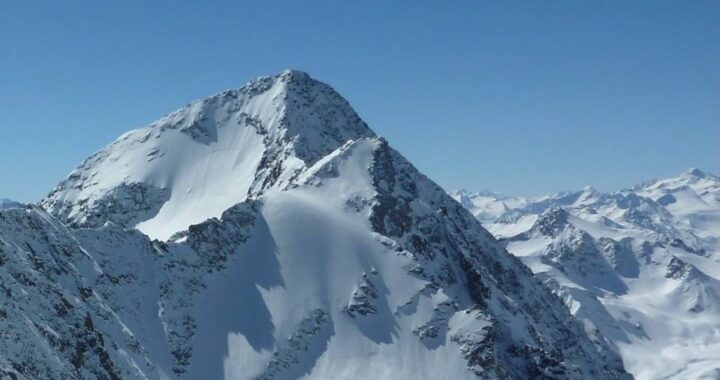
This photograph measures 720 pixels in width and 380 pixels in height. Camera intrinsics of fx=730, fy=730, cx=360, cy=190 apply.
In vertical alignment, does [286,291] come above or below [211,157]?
below

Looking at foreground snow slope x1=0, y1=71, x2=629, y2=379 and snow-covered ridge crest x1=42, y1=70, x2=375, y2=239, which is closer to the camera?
foreground snow slope x1=0, y1=71, x2=629, y2=379

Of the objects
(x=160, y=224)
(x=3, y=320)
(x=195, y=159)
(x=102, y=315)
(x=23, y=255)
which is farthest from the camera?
(x=195, y=159)

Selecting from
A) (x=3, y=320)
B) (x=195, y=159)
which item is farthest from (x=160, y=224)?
(x=3, y=320)

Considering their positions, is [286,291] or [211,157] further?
[211,157]

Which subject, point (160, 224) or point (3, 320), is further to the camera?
point (160, 224)

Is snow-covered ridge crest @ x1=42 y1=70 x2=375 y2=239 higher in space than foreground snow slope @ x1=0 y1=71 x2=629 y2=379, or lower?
higher

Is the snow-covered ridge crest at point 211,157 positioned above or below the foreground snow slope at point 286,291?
above

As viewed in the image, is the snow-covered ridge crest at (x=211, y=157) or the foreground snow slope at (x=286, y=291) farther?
the snow-covered ridge crest at (x=211, y=157)

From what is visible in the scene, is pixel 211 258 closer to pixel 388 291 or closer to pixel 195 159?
pixel 388 291
